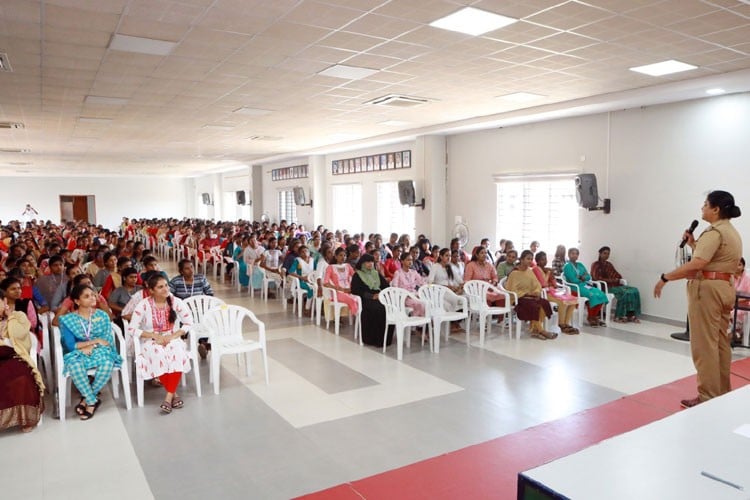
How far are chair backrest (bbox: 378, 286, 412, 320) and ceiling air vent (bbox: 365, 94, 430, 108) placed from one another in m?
3.10

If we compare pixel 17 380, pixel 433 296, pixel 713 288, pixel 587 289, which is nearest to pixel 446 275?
pixel 433 296

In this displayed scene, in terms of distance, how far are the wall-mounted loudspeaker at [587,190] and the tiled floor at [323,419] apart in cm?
264

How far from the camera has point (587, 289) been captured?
755 cm

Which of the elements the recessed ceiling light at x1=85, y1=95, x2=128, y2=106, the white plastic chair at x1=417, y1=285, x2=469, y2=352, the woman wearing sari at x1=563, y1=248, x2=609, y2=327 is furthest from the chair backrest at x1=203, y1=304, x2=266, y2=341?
the woman wearing sari at x1=563, y1=248, x2=609, y2=327

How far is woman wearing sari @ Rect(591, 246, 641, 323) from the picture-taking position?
7.82 meters

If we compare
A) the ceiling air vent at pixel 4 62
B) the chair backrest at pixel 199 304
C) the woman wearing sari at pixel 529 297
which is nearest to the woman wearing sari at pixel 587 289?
the woman wearing sari at pixel 529 297

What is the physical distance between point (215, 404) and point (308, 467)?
56.8 inches

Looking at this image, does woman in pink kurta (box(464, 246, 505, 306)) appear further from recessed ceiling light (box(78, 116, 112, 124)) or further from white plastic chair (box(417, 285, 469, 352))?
recessed ceiling light (box(78, 116, 112, 124))

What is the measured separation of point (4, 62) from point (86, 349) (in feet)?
11.5

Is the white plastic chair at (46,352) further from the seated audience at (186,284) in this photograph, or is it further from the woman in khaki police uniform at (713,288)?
the woman in khaki police uniform at (713,288)

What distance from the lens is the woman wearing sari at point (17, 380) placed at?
387 cm

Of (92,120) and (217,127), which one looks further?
(217,127)

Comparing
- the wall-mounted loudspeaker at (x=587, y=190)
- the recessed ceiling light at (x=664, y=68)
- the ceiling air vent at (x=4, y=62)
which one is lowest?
the wall-mounted loudspeaker at (x=587, y=190)

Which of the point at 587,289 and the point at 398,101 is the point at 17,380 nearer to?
the point at 398,101
